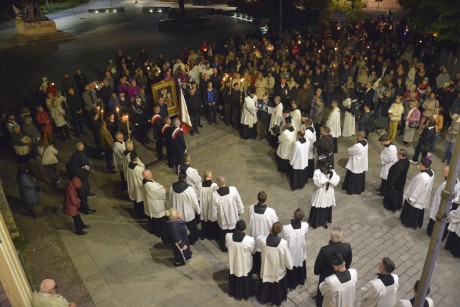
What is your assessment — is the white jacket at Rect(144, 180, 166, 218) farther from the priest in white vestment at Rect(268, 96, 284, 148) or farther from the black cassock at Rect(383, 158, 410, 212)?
the black cassock at Rect(383, 158, 410, 212)

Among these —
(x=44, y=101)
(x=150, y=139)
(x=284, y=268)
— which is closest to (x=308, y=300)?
(x=284, y=268)

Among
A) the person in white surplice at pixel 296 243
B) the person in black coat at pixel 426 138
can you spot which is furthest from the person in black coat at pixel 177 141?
the person in black coat at pixel 426 138

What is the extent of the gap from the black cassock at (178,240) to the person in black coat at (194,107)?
6673mm

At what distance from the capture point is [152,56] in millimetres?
26547

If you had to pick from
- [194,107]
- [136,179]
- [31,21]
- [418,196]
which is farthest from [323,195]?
[31,21]

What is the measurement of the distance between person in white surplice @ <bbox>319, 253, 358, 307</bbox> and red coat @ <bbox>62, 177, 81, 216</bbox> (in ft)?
19.1

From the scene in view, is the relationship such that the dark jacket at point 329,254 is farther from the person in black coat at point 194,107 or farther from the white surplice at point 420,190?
the person in black coat at point 194,107

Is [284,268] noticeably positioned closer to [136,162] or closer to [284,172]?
[136,162]

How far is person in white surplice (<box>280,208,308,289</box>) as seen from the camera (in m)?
7.75

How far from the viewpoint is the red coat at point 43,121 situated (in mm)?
13328

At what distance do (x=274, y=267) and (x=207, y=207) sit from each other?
2.54m

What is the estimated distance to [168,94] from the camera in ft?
47.7

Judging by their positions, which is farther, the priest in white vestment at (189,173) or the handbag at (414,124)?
the handbag at (414,124)

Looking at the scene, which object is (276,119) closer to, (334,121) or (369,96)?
(334,121)
